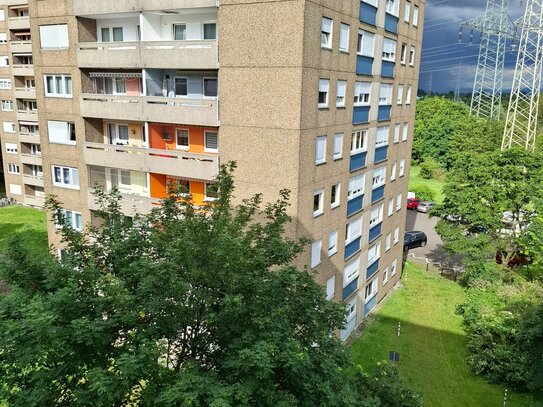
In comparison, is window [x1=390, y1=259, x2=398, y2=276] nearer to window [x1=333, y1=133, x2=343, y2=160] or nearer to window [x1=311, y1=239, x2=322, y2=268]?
window [x1=311, y1=239, x2=322, y2=268]

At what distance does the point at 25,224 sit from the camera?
43.8m

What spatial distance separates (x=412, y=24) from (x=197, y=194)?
60.5 feet

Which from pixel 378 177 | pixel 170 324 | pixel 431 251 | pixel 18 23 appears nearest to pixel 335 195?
pixel 378 177

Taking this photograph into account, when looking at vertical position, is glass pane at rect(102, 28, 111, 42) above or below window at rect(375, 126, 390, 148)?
above

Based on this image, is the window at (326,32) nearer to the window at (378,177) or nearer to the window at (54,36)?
the window at (378,177)

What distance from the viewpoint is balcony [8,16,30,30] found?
44.8m

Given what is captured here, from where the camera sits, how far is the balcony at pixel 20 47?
4494cm

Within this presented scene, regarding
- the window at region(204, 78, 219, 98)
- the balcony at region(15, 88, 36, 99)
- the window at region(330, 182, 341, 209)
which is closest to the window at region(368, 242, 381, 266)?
the window at region(330, 182, 341, 209)

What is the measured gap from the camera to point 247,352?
8.91 m

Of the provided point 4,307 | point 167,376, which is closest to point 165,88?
point 4,307

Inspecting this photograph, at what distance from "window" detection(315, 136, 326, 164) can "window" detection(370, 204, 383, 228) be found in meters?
8.59

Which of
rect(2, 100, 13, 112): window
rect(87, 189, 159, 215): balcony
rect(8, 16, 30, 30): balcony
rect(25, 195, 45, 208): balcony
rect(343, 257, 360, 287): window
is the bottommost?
rect(25, 195, 45, 208): balcony

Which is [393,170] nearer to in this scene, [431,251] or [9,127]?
[431,251]

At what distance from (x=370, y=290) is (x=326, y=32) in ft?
56.4
